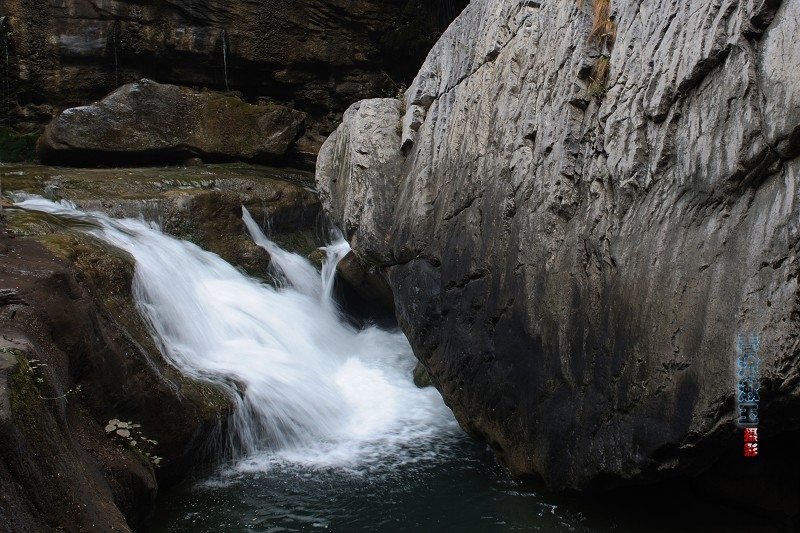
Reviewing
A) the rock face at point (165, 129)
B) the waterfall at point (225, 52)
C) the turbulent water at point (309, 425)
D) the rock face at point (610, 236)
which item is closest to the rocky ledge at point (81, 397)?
the turbulent water at point (309, 425)

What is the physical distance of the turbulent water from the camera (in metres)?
5.67

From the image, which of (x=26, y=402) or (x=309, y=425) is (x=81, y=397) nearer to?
(x=26, y=402)

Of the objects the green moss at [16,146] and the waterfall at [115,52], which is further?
the waterfall at [115,52]

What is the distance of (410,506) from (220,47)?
12.7 m

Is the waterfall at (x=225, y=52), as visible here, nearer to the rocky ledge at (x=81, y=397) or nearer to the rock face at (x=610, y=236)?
the rocky ledge at (x=81, y=397)

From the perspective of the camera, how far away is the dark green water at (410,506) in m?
5.41

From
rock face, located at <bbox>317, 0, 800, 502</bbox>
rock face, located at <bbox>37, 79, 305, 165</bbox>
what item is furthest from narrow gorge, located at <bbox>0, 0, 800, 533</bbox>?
rock face, located at <bbox>37, 79, 305, 165</bbox>

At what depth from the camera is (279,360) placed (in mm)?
8227

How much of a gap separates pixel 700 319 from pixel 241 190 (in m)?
9.24

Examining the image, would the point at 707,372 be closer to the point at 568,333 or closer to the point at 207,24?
the point at 568,333

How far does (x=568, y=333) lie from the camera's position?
5.57 metres

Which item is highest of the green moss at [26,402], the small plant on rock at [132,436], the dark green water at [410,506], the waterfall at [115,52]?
the waterfall at [115,52]

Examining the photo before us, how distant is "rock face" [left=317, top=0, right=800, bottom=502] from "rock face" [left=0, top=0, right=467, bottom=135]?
29.5 feet

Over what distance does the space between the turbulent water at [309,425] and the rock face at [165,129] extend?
3.09 m
